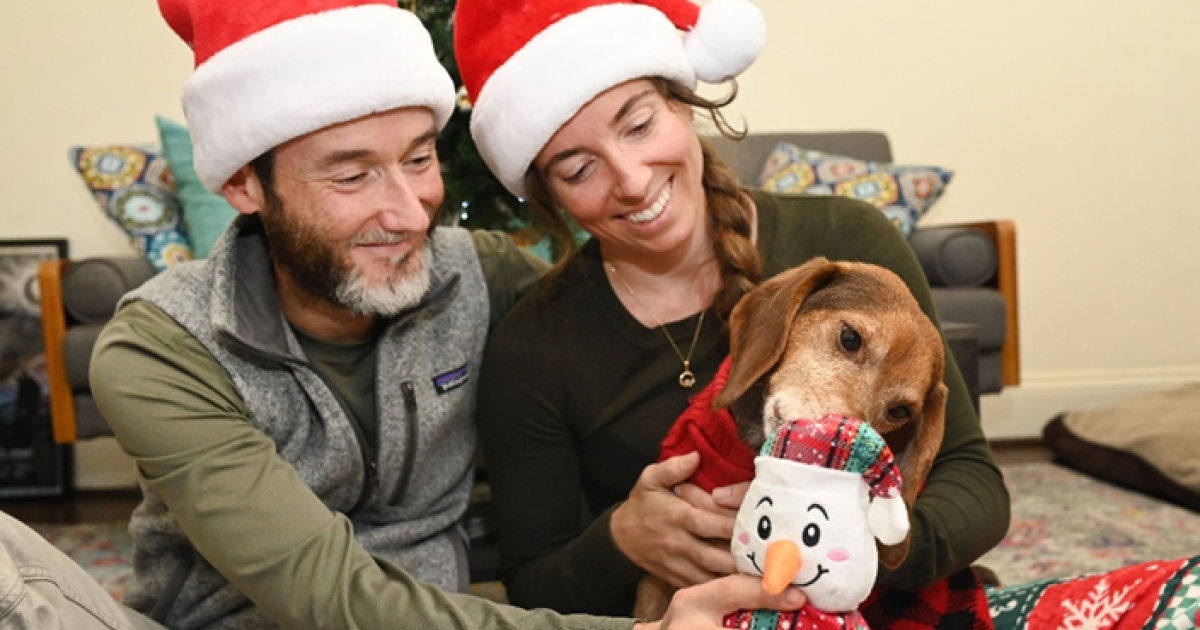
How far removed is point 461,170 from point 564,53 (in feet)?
4.05

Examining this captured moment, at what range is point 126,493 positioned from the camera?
4.80 m

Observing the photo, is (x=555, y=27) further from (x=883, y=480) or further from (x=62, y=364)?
(x=62, y=364)

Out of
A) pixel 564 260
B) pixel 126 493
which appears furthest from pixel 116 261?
pixel 564 260

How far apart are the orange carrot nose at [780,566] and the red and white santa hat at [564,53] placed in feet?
2.93

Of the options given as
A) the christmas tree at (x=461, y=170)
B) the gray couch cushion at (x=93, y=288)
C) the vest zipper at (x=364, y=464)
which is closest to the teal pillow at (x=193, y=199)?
the gray couch cushion at (x=93, y=288)

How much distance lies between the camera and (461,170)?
9.62 ft

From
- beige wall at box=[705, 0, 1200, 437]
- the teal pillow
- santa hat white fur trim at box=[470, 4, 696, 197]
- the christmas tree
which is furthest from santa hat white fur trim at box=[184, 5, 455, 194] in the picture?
beige wall at box=[705, 0, 1200, 437]

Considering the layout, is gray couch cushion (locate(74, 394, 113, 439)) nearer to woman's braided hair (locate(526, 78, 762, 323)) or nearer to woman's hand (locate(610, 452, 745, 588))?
woman's braided hair (locate(526, 78, 762, 323))

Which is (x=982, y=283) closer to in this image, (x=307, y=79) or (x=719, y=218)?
(x=719, y=218)

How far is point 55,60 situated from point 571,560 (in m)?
4.15

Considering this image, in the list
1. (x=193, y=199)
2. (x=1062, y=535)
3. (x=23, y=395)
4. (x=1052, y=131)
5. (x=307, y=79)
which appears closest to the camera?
(x=307, y=79)

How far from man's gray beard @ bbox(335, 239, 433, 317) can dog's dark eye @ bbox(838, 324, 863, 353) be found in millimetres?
782

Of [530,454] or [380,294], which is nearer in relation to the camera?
[380,294]

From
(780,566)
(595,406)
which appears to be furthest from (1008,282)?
(780,566)
